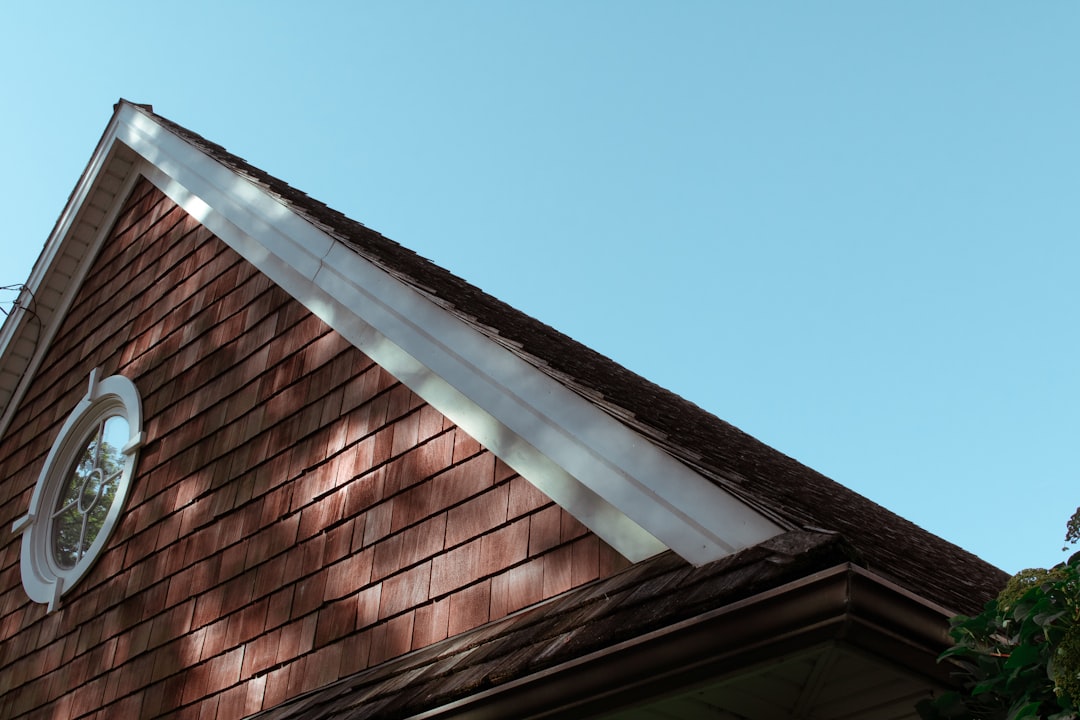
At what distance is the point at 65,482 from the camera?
24.7 feet

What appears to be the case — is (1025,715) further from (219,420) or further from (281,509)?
(219,420)

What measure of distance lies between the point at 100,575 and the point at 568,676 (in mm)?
4525

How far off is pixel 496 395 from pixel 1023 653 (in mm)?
2402

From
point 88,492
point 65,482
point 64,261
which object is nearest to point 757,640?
point 88,492

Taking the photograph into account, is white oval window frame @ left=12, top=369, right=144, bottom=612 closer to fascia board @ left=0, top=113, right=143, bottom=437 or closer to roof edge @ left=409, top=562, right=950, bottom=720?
fascia board @ left=0, top=113, right=143, bottom=437

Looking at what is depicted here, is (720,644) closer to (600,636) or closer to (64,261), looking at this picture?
(600,636)

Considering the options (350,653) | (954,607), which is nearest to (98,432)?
(350,653)

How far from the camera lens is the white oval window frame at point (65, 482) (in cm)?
677

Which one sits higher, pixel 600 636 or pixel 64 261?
pixel 64 261

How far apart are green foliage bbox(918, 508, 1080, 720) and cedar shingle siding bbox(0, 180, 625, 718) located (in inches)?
53.1

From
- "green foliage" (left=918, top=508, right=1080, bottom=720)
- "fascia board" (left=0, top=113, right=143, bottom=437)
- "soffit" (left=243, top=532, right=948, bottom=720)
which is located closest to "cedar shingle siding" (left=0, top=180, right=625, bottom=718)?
"soffit" (left=243, top=532, right=948, bottom=720)

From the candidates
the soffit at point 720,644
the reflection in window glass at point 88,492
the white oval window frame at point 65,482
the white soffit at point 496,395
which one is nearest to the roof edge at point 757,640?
the soffit at point 720,644

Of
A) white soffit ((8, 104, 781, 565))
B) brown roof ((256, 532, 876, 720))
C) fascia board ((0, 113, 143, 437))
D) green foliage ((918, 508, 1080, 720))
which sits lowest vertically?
green foliage ((918, 508, 1080, 720))

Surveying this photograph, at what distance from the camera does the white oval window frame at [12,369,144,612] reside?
677cm
